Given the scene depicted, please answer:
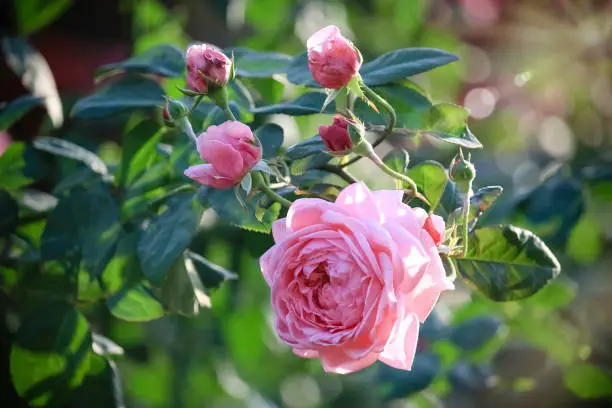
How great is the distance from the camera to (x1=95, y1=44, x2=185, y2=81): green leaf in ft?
2.71

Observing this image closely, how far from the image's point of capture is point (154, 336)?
60.4 inches

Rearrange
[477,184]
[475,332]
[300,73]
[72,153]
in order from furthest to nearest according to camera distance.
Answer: [477,184]
[475,332]
[72,153]
[300,73]

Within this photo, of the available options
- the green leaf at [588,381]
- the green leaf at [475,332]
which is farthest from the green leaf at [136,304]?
the green leaf at [588,381]

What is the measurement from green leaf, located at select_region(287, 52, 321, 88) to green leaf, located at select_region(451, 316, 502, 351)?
0.49 metres

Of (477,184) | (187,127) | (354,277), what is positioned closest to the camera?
(354,277)

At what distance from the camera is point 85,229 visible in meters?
0.80

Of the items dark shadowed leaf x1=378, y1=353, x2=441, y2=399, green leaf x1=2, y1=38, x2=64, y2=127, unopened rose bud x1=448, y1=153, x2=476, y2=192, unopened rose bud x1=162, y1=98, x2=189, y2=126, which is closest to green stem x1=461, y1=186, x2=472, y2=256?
unopened rose bud x1=448, y1=153, x2=476, y2=192

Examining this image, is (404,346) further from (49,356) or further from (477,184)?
(477,184)

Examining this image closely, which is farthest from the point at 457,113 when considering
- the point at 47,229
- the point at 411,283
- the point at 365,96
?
the point at 47,229

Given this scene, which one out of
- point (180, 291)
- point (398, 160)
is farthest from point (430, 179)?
point (180, 291)

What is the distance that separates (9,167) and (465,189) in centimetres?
54

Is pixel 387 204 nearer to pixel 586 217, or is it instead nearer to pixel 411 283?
pixel 411 283

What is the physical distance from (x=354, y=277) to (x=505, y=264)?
165mm

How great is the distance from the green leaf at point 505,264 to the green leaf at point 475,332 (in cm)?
44
